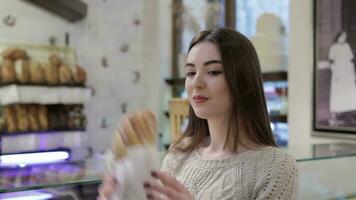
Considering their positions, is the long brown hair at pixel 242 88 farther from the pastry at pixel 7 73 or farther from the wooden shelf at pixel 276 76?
the pastry at pixel 7 73

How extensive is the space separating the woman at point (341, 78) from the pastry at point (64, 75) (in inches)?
78.8

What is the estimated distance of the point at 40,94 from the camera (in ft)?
10.9

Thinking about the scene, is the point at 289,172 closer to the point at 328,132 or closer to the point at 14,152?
the point at 328,132

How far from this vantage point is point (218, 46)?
99 cm

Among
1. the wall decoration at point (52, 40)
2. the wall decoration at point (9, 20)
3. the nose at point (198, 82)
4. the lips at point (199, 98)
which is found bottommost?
the lips at point (199, 98)

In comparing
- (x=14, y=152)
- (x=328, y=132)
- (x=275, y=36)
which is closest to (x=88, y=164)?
(x=328, y=132)

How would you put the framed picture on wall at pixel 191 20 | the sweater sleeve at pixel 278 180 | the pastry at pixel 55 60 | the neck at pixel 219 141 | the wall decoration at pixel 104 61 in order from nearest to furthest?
the sweater sleeve at pixel 278 180, the neck at pixel 219 141, the pastry at pixel 55 60, the framed picture on wall at pixel 191 20, the wall decoration at pixel 104 61

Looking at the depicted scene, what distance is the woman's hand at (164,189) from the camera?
0.77 m

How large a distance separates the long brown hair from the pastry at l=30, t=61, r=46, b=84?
8.18 ft

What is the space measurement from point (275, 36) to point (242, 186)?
257 centimetres

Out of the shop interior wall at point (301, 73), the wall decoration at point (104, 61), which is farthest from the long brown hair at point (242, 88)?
the wall decoration at point (104, 61)

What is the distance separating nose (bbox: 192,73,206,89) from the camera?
987 millimetres

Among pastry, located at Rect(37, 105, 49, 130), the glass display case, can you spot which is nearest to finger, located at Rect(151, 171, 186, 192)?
the glass display case

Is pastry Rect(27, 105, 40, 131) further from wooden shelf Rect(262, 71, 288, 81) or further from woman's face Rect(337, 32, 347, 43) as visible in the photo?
woman's face Rect(337, 32, 347, 43)
